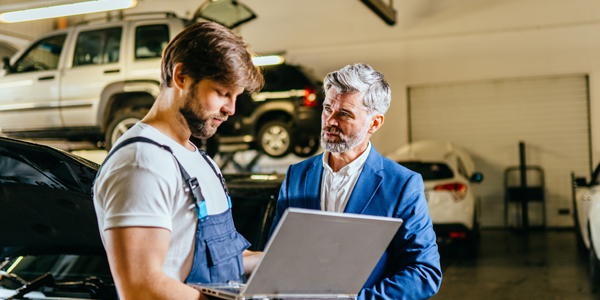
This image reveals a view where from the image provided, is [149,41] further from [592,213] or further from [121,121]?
[592,213]

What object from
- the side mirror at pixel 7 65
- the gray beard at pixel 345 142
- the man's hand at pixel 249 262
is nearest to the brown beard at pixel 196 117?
the man's hand at pixel 249 262

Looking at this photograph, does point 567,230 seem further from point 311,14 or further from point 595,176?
point 311,14

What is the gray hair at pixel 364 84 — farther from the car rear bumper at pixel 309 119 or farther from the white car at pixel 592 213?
the car rear bumper at pixel 309 119

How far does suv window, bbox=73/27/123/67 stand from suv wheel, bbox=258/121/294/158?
2216 mm

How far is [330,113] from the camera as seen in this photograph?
1.65m

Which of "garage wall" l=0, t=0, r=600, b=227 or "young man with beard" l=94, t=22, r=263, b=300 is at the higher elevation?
"garage wall" l=0, t=0, r=600, b=227

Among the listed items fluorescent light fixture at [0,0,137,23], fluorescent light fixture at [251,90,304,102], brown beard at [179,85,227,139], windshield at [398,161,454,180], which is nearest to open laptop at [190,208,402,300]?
brown beard at [179,85,227,139]

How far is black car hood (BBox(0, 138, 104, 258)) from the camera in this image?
1.35 meters

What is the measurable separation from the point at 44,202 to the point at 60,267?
807 mm

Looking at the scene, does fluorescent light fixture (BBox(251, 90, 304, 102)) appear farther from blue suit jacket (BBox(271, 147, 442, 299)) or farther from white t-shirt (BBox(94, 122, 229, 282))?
white t-shirt (BBox(94, 122, 229, 282))

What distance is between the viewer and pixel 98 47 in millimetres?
5867

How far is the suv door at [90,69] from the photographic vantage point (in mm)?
5770

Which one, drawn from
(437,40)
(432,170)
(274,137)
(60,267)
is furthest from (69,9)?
(437,40)

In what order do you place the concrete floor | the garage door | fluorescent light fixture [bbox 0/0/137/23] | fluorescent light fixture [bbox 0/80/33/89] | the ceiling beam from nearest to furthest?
the concrete floor → fluorescent light fixture [bbox 0/0/137/23] → fluorescent light fixture [bbox 0/80/33/89] → the ceiling beam → the garage door
